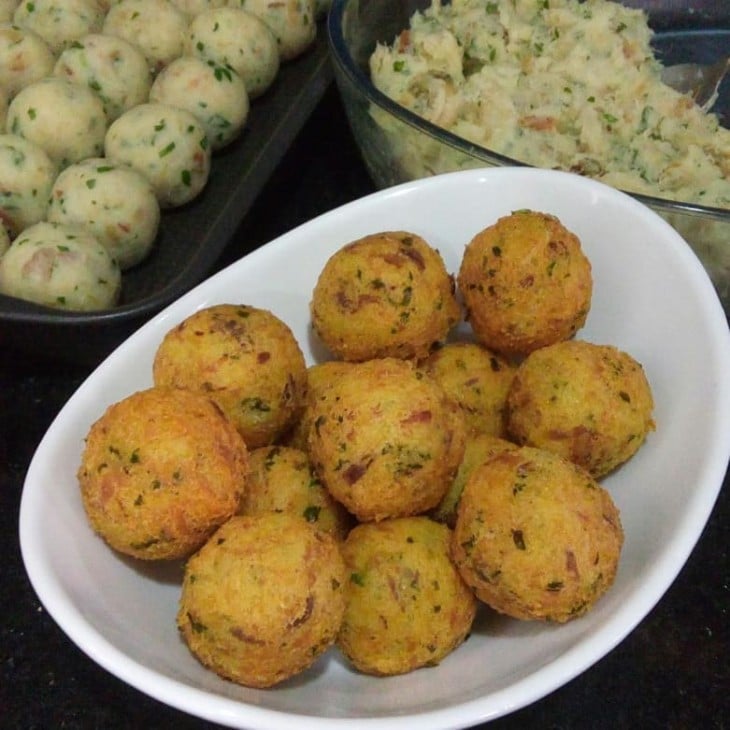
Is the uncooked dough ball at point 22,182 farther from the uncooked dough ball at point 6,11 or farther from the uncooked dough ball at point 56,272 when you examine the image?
the uncooked dough ball at point 6,11

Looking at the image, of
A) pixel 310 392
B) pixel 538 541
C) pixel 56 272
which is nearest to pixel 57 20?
pixel 56 272

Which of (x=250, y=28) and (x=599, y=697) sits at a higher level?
(x=250, y=28)

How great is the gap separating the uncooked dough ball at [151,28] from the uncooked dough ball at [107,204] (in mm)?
298

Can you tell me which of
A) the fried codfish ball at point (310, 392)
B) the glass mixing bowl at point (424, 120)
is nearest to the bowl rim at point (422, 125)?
the glass mixing bowl at point (424, 120)

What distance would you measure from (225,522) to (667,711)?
425mm

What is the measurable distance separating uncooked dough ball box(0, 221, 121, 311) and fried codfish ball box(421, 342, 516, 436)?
45 centimetres

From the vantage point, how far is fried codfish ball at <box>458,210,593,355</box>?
72 centimetres

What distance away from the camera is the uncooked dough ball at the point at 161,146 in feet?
3.76

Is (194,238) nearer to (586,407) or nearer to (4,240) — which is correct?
(4,240)

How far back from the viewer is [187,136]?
3.80 feet

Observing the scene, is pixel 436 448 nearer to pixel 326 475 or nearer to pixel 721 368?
pixel 326 475

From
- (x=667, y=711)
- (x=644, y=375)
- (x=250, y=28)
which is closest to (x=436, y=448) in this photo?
(x=644, y=375)

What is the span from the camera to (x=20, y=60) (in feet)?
4.09

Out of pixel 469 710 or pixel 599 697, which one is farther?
pixel 599 697
